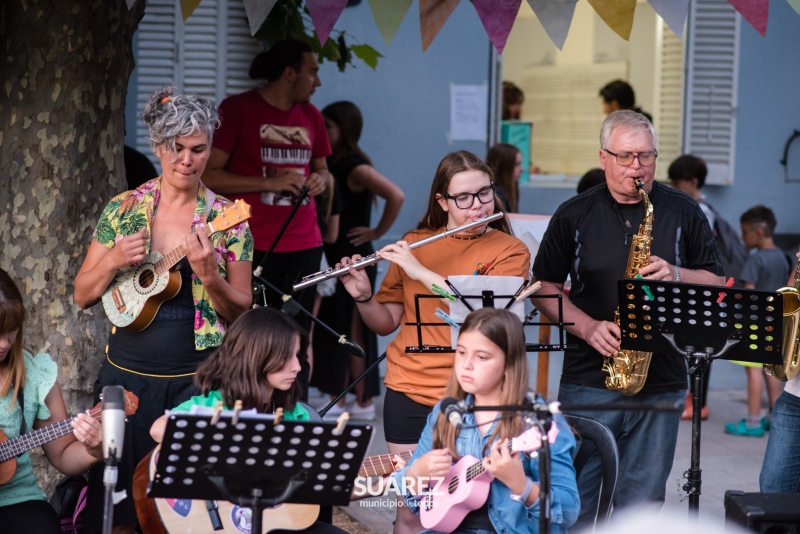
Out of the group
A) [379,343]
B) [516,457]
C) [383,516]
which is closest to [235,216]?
[516,457]

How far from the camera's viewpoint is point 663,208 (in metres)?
4.02

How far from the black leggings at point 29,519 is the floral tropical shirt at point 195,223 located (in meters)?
0.74

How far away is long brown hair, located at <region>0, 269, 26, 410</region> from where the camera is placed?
344 centimetres

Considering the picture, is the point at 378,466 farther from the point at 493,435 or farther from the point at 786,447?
the point at 786,447

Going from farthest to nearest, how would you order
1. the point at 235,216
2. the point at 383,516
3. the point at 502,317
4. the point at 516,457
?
the point at 383,516
the point at 235,216
the point at 502,317
the point at 516,457

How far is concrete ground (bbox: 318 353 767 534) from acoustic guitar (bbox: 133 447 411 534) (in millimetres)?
933

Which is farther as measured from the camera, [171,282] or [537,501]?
[171,282]

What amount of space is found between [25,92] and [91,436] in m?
1.76

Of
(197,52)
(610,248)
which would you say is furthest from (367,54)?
(610,248)

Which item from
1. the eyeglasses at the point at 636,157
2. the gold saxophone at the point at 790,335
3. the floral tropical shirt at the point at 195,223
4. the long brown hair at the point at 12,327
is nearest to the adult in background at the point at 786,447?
the gold saxophone at the point at 790,335

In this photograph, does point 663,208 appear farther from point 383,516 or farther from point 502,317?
point 383,516

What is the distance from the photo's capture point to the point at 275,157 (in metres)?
5.64

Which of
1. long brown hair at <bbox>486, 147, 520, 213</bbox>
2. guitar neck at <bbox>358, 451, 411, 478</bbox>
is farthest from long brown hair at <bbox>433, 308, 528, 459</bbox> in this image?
long brown hair at <bbox>486, 147, 520, 213</bbox>

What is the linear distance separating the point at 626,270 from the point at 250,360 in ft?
4.77
